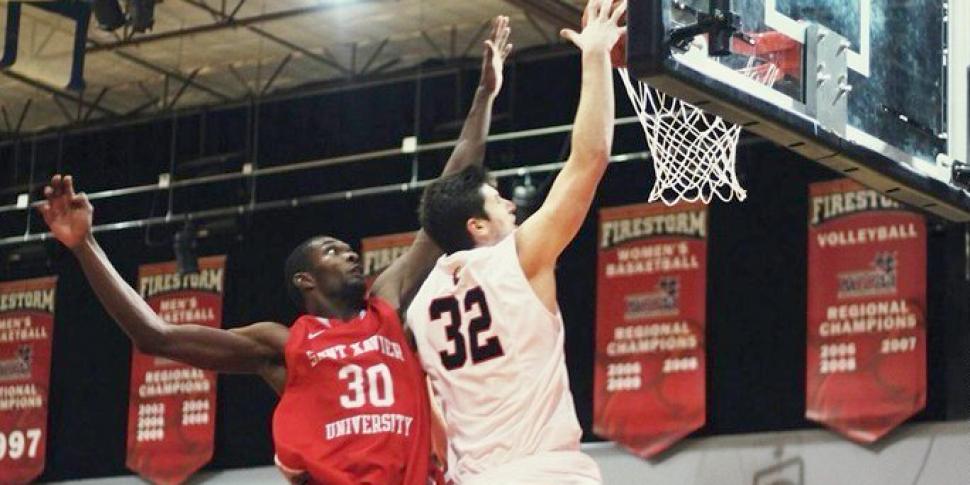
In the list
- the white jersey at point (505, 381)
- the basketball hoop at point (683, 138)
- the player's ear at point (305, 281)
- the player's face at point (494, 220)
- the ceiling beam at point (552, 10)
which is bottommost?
the white jersey at point (505, 381)

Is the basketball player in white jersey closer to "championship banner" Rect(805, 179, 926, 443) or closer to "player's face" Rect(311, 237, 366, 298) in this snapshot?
"player's face" Rect(311, 237, 366, 298)

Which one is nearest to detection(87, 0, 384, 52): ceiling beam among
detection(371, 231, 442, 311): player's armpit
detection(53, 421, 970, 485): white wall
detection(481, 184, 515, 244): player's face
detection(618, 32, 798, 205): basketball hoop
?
detection(53, 421, 970, 485): white wall

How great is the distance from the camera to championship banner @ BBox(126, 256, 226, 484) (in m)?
16.5

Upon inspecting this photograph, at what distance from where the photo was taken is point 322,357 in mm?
5609

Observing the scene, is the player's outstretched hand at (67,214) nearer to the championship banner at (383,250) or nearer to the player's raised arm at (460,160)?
the player's raised arm at (460,160)

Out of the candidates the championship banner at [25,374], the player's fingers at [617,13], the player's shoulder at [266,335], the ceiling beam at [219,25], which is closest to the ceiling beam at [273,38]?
the ceiling beam at [219,25]

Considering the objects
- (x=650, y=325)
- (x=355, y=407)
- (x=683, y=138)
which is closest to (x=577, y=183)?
(x=355, y=407)

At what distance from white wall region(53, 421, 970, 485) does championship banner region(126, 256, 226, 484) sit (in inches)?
178

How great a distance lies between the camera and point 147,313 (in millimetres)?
5504

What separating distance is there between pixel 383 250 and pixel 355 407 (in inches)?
415

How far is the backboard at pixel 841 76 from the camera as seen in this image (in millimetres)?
5426

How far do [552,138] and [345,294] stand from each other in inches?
391

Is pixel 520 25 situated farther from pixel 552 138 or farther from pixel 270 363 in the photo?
pixel 270 363

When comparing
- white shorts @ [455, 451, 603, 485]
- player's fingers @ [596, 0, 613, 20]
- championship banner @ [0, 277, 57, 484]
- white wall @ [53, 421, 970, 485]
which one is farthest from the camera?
championship banner @ [0, 277, 57, 484]
